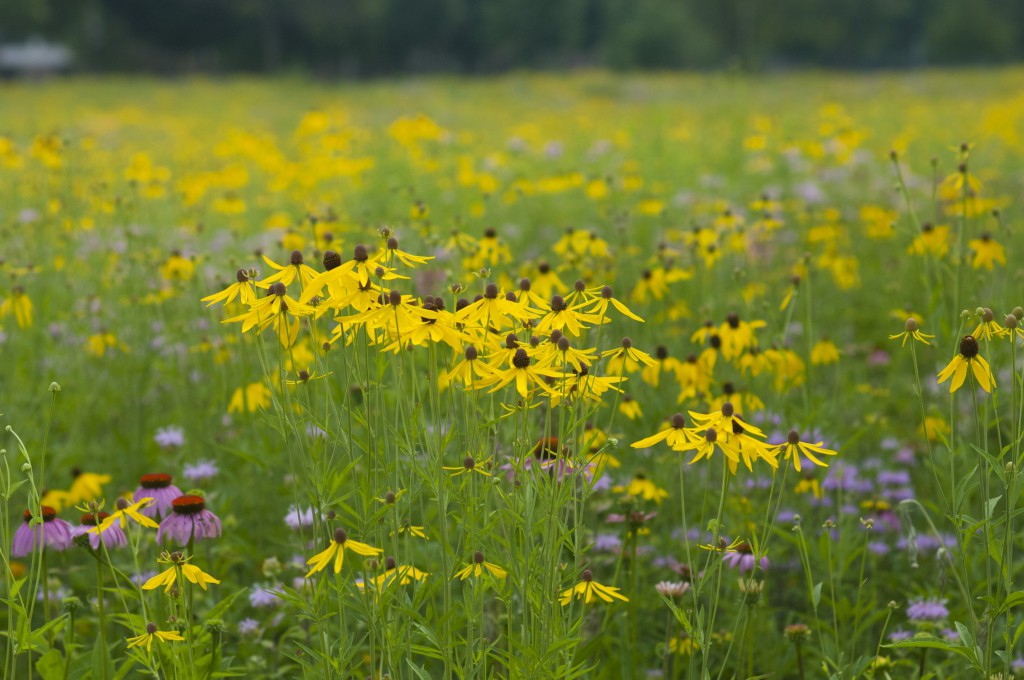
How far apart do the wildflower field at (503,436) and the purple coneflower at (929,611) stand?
1 centimetres

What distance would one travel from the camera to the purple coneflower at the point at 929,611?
2193 millimetres

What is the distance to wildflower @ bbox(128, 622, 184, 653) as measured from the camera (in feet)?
5.27

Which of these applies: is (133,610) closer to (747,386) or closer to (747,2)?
(747,386)

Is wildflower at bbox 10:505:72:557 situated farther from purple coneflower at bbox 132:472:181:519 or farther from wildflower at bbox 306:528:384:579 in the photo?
wildflower at bbox 306:528:384:579

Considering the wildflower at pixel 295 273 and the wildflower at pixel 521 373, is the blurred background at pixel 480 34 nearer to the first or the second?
the wildflower at pixel 295 273

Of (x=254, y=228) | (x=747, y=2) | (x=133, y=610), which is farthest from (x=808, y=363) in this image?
(x=747, y=2)

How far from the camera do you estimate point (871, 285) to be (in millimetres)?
5195

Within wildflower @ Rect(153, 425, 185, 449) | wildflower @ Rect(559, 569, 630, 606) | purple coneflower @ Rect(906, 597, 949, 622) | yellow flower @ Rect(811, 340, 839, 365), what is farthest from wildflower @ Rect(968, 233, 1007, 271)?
wildflower @ Rect(153, 425, 185, 449)

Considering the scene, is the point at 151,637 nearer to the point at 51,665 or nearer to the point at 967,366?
the point at 51,665

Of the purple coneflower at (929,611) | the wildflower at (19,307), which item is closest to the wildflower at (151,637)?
the purple coneflower at (929,611)

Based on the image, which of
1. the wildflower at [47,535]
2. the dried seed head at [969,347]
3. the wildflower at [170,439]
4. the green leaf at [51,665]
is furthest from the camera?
the wildflower at [170,439]

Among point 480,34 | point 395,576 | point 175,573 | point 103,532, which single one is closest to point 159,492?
point 103,532

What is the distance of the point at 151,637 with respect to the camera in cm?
166

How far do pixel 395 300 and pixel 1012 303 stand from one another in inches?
91.3
